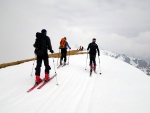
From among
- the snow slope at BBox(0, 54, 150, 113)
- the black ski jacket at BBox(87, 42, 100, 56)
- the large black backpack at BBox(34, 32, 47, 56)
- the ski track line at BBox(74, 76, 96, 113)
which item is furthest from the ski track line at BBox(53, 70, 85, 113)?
the black ski jacket at BBox(87, 42, 100, 56)

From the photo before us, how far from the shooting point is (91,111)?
6820 millimetres

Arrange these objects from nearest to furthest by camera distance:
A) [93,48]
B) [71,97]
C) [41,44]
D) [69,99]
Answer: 1. [69,99]
2. [71,97]
3. [41,44]
4. [93,48]

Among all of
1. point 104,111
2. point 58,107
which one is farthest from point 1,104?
point 104,111

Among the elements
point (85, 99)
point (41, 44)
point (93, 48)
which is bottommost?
point (85, 99)

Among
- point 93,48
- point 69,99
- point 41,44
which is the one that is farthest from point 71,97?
point 93,48

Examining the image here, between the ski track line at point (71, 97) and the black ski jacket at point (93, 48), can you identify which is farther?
the black ski jacket at point (93, 48)

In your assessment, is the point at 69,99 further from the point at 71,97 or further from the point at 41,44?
the point at 41,44

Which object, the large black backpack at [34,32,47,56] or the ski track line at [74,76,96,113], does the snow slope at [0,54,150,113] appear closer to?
the ski track line at [74,76,96,113]

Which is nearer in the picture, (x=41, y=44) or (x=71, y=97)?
(x=71, y=97)

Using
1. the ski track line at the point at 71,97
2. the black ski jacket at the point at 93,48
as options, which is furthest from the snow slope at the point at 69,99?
the black ski jacket at the point at 93,48

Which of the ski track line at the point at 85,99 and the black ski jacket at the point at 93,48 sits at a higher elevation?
the black ski jacket at the point at 93,48

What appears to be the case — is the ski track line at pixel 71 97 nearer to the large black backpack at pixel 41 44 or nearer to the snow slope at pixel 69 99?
the snow slope at pixel 69 99

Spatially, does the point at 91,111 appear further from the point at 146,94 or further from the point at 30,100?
the point at 146,94

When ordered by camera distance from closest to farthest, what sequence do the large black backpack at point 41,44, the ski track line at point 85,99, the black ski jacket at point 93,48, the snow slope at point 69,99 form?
the ski track line at point 85,99 < the snow slope at point 69,99 < the large black backpack at point 41,44 < the black ski jacket at point 93,48
